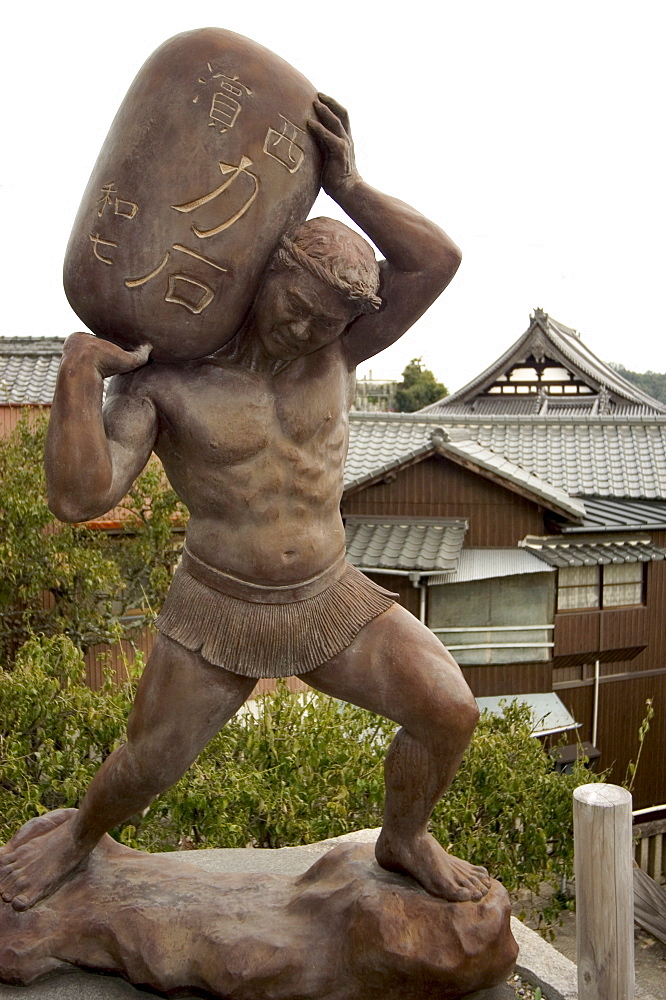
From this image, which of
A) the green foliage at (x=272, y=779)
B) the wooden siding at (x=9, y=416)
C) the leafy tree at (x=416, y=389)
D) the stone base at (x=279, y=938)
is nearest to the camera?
the stone base at (x=279, y=938)

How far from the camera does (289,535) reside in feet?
8.70

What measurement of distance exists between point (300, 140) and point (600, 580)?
813 cm

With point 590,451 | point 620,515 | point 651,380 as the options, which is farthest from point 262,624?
point 651,380

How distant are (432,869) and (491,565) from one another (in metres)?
6.62

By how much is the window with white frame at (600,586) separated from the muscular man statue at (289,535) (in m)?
7.06

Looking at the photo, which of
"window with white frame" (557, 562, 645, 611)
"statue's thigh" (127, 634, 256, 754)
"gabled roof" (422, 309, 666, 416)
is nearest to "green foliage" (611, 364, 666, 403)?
"gabled roof" (422, 309, 666, 416)

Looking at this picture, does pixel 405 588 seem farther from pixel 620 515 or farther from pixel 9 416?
pixel 9 416

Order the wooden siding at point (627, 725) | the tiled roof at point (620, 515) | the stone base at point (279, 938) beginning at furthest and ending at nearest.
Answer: the wooden siding at point (627, 725) < the tiled roof at point (620, 515) < the stone base at point (279, 938)

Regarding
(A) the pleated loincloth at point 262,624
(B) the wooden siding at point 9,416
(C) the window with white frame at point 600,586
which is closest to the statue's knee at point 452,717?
(A) the pleated loincloth at point 262,624

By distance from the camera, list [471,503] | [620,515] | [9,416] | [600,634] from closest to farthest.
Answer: [9,416] → [471,503] → [600,634] → [620,515]

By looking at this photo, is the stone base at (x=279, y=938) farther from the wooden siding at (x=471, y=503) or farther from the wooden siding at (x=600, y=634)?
the wooden siding at (x=600, y=634)

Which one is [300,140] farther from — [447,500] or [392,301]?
[447,500]

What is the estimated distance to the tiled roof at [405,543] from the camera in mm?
8852

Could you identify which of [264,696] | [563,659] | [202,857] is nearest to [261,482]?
[202,857]
